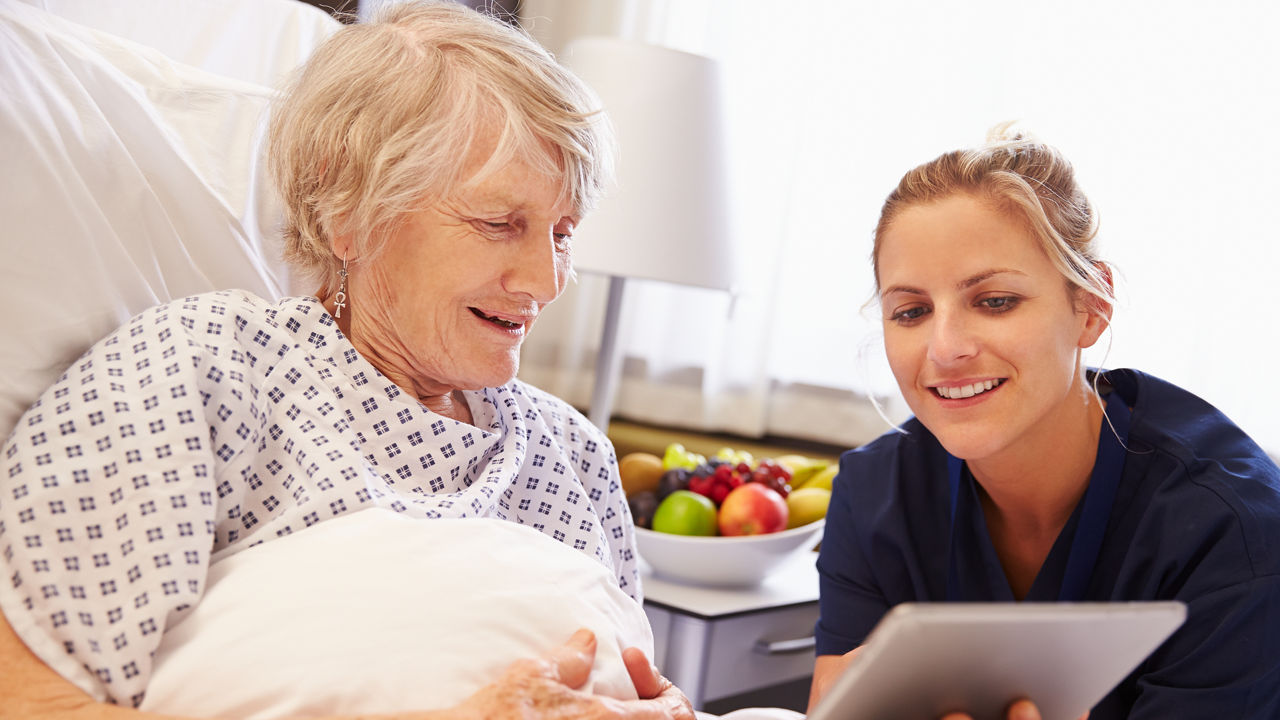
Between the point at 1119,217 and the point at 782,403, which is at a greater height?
the point at 1119,217

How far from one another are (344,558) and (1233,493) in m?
0.97

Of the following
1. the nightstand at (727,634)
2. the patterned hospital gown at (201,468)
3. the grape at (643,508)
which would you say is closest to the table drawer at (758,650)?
the nightstand at (727,634)

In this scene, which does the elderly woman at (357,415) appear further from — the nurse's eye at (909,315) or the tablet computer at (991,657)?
the nurse's eye at (909,315)

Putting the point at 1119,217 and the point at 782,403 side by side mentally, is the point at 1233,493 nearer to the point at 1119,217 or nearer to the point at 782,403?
the point at 1119,217

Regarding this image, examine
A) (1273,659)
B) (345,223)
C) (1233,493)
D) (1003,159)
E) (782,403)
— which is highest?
(1003,159)

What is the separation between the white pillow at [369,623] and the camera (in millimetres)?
742

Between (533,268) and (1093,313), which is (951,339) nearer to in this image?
(1093,313)

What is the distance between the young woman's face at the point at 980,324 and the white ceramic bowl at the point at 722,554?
0.43 meters

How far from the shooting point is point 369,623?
2.49ft

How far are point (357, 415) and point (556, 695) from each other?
1.20ft

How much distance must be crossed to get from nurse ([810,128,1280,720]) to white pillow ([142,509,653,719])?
1.92 ft

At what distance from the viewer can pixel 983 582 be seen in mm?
1369

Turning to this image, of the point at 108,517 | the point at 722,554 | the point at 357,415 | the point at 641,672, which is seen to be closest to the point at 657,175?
the point at 722,554

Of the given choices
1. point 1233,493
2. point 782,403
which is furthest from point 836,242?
point 1233,493
